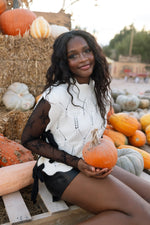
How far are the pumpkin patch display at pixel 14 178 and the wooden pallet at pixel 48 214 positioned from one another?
0.09 meters

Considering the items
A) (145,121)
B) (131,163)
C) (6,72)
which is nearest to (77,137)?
(131,163)

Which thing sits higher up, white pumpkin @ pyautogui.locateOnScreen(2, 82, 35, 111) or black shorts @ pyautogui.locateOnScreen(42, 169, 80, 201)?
white pumpkin @ pyautogui.locateOnScreen(2, 82, 35, 111)

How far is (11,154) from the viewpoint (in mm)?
2326

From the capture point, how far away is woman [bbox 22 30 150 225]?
146 cm

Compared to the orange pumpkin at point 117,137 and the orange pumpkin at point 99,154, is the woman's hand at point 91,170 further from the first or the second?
the orange pumpkin at point 117,137

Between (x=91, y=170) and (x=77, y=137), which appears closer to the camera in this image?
(x=91, y=170)

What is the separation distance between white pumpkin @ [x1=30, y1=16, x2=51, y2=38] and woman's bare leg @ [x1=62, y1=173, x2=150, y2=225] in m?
2.78

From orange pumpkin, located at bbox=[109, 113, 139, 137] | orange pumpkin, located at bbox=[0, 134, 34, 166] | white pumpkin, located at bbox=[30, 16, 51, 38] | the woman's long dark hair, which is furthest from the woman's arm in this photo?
white pumpkin, located at bbox=[30, 16, 51, 38]

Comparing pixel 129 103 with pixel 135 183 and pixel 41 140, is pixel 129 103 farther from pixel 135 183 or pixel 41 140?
pixel 41 140

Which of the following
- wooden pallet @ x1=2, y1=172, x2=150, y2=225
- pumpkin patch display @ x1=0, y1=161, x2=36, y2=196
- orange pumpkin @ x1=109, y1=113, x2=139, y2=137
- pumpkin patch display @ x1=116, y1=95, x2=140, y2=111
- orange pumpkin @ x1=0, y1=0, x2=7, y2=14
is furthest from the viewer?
pumpkin patch display @ x1=116, y1=95, x2=140, y2=111

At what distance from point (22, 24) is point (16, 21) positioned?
0.36 ft

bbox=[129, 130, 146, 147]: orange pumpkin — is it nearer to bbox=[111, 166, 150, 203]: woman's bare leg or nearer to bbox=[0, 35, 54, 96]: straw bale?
bbox=[111, 166, 150, 203]: woman's bare leg

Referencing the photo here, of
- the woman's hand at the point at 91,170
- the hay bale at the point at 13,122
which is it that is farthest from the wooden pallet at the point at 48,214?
the hay bale at the point at 13,122

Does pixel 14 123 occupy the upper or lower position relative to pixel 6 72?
A: lower
